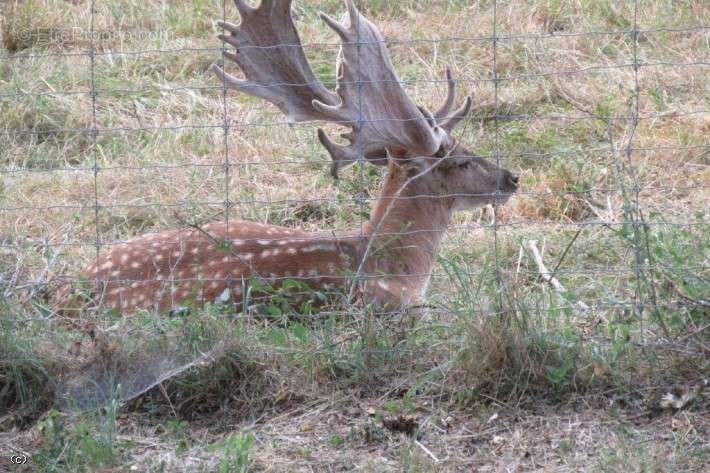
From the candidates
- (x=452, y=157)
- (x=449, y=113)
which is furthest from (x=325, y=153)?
(x=452, y=157)

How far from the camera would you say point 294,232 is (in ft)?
20.7

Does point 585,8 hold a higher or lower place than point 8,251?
higher

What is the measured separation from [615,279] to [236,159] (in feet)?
9.88

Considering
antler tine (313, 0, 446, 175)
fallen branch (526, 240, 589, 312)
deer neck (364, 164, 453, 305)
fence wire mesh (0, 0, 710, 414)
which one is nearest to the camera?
fallen branch (526, 240, 589, 312)

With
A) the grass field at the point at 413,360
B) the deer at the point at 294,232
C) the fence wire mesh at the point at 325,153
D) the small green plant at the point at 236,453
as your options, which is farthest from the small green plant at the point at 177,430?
the fence wire mesh at the point at 325,153

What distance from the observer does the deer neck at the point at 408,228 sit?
20.2 feet

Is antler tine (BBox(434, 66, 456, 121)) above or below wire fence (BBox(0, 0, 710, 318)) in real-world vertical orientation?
above

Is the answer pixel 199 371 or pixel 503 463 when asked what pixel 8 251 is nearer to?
pixel 199 371

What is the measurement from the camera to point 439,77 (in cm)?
911

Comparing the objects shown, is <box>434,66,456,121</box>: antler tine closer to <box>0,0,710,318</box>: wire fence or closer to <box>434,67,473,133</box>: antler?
<box>434,67,473,133</box>: antler

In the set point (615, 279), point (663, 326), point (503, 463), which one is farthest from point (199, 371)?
point (615, 279)

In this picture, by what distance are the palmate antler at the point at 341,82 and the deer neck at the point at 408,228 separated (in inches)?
13.7

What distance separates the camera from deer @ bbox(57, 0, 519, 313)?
19.0 ft

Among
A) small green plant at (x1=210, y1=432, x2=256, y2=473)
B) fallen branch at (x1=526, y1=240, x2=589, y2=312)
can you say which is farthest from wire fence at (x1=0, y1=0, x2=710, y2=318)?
small green plant at (x1=210, y1=432, x2=256, y2=473)
